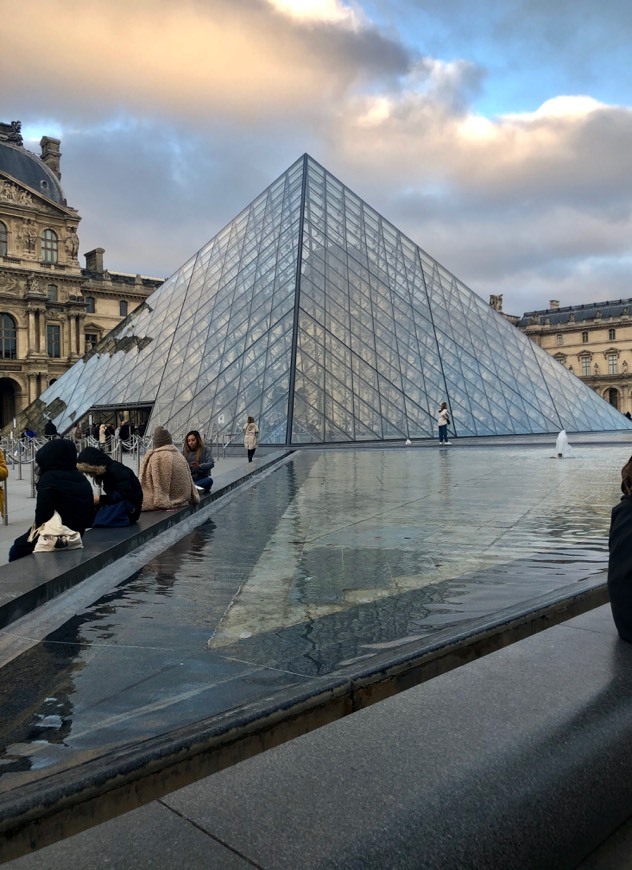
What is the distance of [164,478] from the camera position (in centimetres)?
685

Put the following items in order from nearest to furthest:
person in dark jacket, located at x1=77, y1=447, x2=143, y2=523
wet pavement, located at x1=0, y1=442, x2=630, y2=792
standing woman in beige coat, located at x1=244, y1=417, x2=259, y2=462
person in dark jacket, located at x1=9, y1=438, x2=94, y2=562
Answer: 1. wet pavement, located at x1=0, y1=442, x2=630, y2=792
2. person in dark jacket, located at x1=9, y1=438, x2=94, y2=562
3. person in dark jacket, located at x1=77, y1=447, x2=143, y2=523
4. standing woman in beige coat, located at x1=244, y1=417, x2=259, y2=462

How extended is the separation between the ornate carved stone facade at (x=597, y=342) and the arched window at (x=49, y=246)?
50457 millimetres

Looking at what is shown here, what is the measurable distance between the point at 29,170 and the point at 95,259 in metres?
9.59

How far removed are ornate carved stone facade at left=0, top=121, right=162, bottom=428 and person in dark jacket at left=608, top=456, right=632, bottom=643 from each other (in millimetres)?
50945

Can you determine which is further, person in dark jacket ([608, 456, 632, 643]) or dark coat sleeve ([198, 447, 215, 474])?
dark coat sleeve ([198, 447, 215, 474])

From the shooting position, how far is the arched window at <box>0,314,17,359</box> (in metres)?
48.6

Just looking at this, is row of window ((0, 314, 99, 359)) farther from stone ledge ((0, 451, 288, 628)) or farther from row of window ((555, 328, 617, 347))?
row of window ((555, 328, 617, 347))

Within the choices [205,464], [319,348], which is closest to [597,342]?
[319,348]

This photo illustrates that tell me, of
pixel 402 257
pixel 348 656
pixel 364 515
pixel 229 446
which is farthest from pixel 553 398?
pixel 348 656

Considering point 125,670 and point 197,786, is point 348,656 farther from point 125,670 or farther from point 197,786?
point 197,786

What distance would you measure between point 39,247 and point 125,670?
53019 millimetres

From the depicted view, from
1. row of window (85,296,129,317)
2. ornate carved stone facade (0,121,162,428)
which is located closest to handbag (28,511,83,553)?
ornate carved stone facade (0,121,162,428)

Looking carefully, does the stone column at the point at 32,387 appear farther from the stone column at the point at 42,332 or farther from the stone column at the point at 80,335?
the stone column at the point at 80,335

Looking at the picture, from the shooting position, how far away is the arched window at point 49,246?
50.6m
